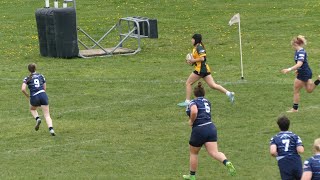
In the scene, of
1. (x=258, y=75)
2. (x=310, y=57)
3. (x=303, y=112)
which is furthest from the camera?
(x=310, y=57)

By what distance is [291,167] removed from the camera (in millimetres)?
13609

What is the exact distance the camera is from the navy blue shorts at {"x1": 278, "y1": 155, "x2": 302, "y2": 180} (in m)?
13.6

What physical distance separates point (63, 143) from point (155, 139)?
199cm

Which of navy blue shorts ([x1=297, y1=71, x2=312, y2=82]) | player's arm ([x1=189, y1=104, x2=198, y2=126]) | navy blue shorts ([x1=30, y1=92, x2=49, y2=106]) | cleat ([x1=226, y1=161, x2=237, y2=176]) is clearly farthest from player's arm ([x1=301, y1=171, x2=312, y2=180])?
navy blue shorts ([x1=297, y1=71, x2=312, y2=82])

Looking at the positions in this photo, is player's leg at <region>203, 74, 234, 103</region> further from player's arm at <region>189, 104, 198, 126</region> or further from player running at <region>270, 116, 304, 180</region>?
player running at <region>270, 116, 304, 180</region>

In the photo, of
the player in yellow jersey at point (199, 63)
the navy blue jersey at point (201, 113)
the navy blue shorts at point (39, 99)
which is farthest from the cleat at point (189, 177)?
the player in yellow jersey at point (199, 63)

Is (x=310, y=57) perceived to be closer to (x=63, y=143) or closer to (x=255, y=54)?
(x=255, y=54)

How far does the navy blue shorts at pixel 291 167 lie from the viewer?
→ 13.6 meters

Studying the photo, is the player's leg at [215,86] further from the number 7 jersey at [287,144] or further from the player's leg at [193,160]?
the number 7 jersey at [287,144]

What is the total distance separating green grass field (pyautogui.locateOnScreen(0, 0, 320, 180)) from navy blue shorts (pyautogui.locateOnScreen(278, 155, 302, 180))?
231cm

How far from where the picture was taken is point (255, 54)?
1243 inches

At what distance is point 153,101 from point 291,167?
10.5 metres

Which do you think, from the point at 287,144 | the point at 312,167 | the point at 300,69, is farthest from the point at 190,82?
the point at 312,167

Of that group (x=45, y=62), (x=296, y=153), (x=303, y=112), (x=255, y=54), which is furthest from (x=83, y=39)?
(x=296, y=153)
